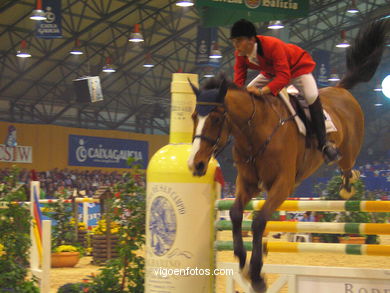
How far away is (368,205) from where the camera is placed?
13.5 feet

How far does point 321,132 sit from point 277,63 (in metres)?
0.62

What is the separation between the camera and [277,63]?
383 centimetres

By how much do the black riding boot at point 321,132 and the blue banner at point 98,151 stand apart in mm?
17609

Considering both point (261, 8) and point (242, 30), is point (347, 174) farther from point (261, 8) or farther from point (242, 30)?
point (261, 8)

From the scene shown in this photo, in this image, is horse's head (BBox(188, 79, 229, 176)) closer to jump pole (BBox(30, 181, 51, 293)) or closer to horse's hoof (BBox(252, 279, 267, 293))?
horse's hoof (BBox(252, 279, 267, 293))

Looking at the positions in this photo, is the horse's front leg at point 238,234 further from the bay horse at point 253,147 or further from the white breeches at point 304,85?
the white breeches at point 304,85

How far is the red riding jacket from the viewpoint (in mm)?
3811

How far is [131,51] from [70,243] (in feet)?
52.5

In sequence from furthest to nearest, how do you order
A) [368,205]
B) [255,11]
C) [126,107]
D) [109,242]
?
[126,107]
[109,242]
[255,11]
[368,205]

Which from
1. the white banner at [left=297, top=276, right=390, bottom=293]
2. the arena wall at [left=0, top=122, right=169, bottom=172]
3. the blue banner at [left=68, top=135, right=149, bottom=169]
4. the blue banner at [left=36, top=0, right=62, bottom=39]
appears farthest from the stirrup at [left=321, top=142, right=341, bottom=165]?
the blue banner at [left=68, top=135, right=149, bottom=169]

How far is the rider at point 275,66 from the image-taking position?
3.80 m

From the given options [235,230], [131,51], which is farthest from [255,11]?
[131,51]

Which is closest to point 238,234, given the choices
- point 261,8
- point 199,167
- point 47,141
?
point 199,167

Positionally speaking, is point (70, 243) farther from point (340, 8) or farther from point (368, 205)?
point (340, 8)
